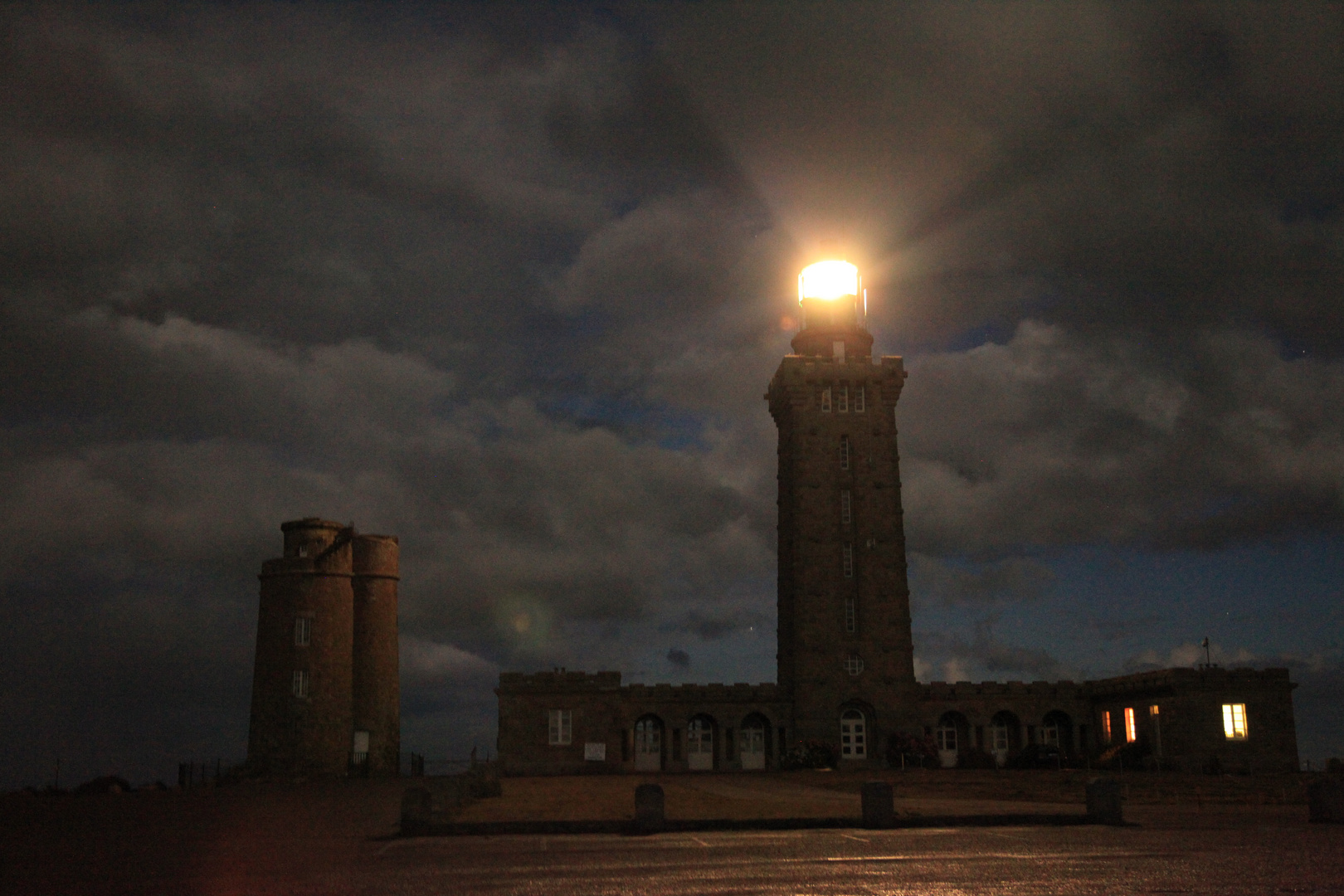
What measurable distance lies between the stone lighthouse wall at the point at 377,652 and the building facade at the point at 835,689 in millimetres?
5114

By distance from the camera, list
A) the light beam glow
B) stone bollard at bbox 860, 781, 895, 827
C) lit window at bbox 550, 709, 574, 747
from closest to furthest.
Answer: stone bollard at bbox 860, 781, 895, 827 → lit window at bbox 550, 709, 574, 747 → the light beam glow

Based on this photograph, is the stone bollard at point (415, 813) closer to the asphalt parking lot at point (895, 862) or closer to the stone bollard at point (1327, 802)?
the asphalt parking lot at point (895, 862)

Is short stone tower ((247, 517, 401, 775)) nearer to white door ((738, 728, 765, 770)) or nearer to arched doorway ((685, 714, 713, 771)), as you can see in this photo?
arched doorway ((685, 714, 713, 771))

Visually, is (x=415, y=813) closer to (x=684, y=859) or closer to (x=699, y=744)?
(x=684, y=859)

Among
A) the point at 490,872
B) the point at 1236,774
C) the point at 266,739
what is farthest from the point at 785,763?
the point at 490,872

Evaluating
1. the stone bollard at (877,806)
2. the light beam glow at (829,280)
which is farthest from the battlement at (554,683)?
the stone bollard at (877,806)

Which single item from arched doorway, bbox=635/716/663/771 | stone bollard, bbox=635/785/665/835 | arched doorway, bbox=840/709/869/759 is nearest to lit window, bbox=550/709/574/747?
arched doorway, bbox=635/716/663/771

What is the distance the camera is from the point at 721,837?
68.1ft

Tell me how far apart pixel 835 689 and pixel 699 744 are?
7111mm

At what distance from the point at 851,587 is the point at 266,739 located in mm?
27730

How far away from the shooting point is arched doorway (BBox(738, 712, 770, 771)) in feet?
187

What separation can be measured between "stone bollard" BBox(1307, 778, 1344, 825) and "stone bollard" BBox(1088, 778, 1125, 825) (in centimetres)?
390

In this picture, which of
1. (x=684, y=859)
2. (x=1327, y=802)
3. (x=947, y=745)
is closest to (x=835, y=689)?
(x=947, y=745)

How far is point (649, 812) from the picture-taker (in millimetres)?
21938
